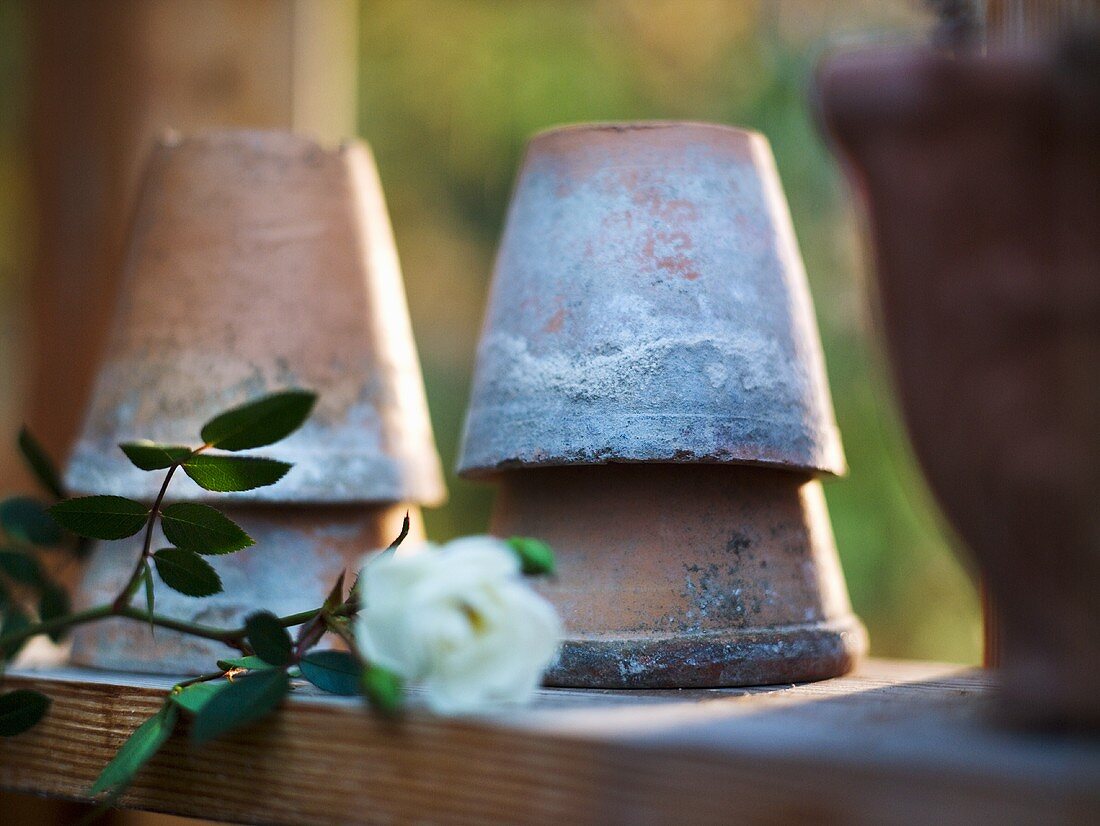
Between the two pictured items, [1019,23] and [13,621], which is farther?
[13,621]

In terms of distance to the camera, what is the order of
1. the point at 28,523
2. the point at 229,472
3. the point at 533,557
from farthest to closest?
the point at 28,523 → the point at 229,472 → the point at 533,557

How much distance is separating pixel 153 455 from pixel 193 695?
0.53 ft

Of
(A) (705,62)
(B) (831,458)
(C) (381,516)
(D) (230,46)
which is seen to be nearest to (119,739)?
(C) (381,516)

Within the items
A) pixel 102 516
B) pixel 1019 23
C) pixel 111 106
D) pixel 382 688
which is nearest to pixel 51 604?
pixel 102 516

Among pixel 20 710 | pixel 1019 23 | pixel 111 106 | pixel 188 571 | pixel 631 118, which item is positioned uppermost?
pixel 631 118

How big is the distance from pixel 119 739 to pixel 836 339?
3.18 metres

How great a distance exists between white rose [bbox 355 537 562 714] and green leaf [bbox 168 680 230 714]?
0.15 m

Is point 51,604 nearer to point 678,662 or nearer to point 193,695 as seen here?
point 193,695

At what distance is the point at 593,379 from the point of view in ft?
3.01

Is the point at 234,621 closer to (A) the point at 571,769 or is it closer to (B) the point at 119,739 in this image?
(B) the point at 119,739

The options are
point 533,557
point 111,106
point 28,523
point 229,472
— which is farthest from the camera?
point 111,106

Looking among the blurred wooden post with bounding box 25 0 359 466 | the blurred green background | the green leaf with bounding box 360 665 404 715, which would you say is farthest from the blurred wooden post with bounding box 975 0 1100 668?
the blurred green background

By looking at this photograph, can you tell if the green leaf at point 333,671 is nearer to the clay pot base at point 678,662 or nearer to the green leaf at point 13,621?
the clay pot base at point 678,662

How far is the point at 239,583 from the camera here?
1049 millimetres
